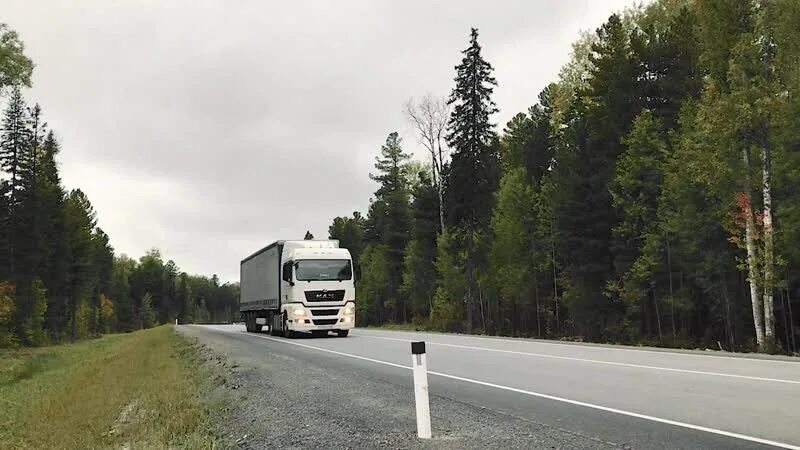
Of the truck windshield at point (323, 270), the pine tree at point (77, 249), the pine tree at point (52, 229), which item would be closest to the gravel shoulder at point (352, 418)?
the truck windshield at point (323, 270)

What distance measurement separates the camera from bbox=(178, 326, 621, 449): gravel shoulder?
20.4ft

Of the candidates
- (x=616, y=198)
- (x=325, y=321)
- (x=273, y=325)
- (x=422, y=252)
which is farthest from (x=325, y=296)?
(x=422, y=252)

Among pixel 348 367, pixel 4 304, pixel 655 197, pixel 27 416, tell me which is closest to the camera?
pixel 27 416

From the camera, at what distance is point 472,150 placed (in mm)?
38719

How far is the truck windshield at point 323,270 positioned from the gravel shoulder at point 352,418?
13.6 metres

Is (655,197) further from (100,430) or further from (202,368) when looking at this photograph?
(100,430)

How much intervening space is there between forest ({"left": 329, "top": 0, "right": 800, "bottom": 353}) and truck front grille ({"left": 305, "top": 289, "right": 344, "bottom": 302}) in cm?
121

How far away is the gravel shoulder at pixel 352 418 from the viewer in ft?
20.4

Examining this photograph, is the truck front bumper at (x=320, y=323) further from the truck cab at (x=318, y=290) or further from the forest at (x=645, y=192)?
the forest at (x=645, y=192)

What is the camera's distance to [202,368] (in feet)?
51.2

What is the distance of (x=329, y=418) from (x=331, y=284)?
1884 cm

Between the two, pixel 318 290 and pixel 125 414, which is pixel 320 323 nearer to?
pixel 318 290

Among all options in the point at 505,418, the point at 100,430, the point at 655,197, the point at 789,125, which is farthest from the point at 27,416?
the point at 655,197

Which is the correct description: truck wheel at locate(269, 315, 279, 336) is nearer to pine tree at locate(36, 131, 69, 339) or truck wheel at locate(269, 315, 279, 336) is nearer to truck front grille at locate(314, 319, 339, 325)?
truck front grille at locate(314, 319, 339, 325)
